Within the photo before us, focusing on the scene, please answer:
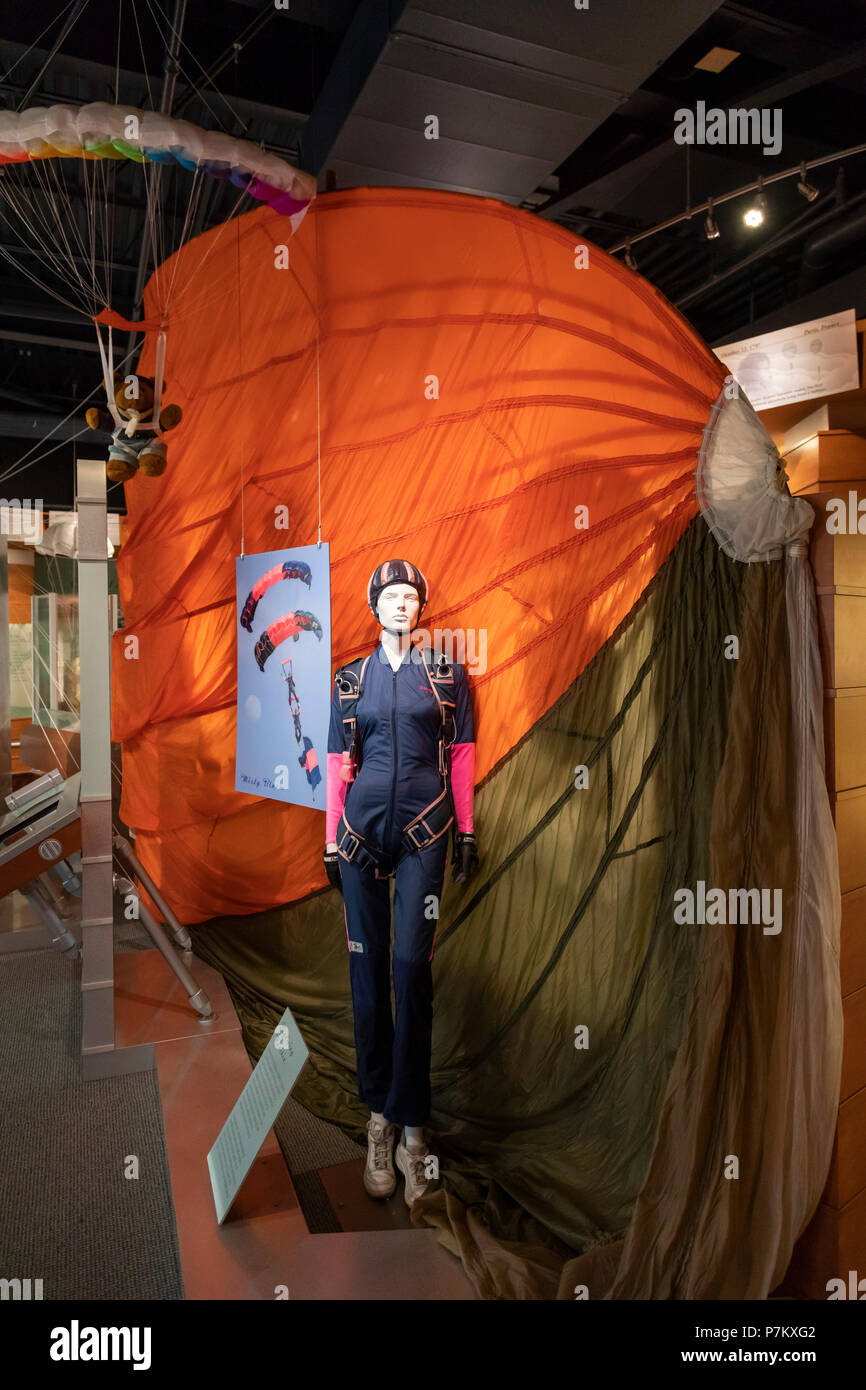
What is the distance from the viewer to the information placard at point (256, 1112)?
1643 mm

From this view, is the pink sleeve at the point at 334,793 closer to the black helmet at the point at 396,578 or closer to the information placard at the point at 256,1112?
the black helmet at the point at 396,578

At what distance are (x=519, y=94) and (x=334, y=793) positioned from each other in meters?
2.20

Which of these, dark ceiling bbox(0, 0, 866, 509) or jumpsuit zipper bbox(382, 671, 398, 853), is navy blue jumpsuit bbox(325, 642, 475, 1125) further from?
dark ceiling bbox(0, 0, 866, 509)

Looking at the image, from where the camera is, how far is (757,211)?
3445mm

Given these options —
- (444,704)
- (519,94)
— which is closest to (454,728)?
(444,704)

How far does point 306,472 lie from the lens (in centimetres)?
268

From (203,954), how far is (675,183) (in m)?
4.12

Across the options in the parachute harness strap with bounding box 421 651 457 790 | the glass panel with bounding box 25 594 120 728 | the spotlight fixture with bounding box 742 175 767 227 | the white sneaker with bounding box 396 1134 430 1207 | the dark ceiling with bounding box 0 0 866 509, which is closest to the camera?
the white sneaker with bounding box 396 1134 430 1207

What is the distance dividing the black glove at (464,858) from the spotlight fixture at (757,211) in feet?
10.1

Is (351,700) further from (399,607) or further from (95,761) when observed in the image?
(95,761)

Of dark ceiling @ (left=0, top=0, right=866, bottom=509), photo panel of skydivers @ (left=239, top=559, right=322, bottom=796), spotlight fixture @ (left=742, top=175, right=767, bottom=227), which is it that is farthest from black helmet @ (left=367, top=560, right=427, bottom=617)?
spotlight fixture @ (left=742, top=175, right=767, bottom=227)

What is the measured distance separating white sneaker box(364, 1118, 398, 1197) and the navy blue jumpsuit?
5cm

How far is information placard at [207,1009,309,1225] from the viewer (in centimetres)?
164
